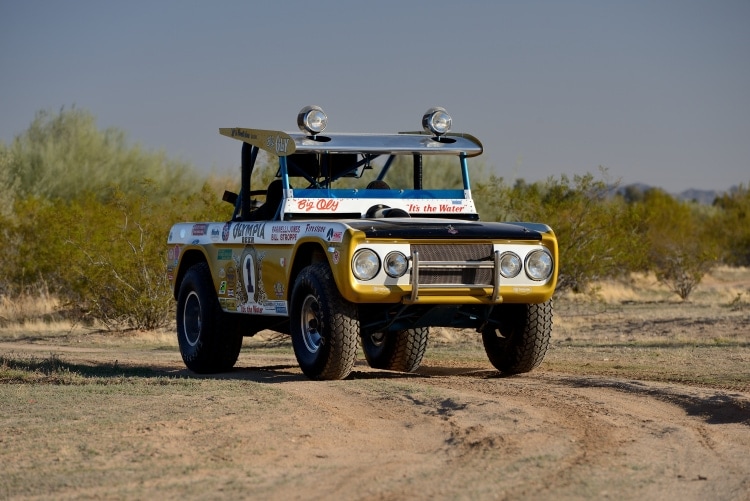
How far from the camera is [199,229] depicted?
46.7 ft

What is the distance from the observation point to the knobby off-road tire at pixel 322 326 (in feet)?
37.7

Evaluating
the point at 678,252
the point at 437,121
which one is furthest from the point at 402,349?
the point at 678,252

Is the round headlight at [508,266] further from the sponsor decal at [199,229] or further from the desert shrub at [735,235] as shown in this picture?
the desert shrub at [735,235]

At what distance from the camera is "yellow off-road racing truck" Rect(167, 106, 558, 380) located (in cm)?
1146

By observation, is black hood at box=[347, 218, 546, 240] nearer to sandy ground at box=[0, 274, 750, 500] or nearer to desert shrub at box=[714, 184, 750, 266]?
sandy ground at box=[0, 274, 750, 500]

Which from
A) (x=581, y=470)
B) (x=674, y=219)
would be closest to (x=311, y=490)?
(x=581, y=470)

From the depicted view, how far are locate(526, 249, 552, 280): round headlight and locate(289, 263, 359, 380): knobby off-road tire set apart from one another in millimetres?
1639

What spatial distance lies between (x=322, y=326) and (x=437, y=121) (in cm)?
308

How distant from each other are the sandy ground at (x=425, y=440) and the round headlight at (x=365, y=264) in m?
0.97

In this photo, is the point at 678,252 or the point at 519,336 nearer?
the point at 519,336

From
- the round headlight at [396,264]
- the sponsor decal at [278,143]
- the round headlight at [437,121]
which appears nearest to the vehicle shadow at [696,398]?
the round headlight at [396,264]

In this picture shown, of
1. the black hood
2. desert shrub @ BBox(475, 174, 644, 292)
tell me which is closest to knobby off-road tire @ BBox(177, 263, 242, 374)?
the black hood

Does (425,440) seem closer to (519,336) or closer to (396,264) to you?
(396,264)

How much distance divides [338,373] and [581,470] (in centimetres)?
448
